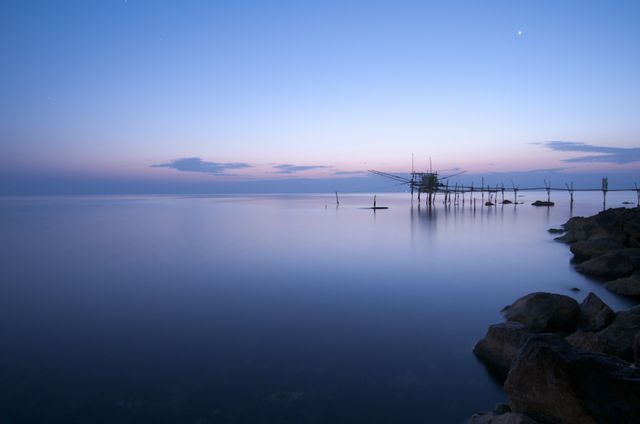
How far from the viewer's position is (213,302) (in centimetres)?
1384

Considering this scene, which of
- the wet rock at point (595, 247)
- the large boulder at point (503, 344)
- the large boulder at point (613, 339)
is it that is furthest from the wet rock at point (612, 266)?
the large boulder at point (503, 344)

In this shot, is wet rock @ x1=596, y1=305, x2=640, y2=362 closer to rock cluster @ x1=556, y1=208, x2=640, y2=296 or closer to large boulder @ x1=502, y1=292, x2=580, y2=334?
large boulder @ x1=502, y1=292, x2=580, y2=334

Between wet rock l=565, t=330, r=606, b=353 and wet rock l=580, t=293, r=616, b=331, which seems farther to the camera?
wet rock l=580, t=293, r=616, b=331

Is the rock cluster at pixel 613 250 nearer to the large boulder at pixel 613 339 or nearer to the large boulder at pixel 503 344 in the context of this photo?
the large boulder at pixel 613 339

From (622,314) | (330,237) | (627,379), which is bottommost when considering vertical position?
(330,237)

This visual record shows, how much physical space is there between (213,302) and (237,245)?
48.9 ft

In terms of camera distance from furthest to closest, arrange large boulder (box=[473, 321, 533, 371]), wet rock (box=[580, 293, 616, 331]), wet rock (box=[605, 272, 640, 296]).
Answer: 1. wet rock (box=[605, 272, 640, 296])
2. wet rock (box=[580, 293, 616, 331])
3. large boulder (box=[473, 321, 533, 371])

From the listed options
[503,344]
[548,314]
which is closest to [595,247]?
[548,314]

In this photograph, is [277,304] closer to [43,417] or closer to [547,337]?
[43,417]

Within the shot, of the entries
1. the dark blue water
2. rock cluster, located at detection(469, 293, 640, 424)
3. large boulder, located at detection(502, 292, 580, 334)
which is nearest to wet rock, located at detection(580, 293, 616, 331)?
large boulder, located at detection(502, 292, 580, 334)

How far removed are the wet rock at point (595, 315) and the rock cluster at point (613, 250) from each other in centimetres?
543

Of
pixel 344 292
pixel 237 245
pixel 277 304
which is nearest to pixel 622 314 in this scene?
pixel 344 292

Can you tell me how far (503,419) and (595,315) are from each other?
636cm

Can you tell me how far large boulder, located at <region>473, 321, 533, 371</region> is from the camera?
25.5 ft
